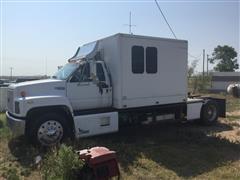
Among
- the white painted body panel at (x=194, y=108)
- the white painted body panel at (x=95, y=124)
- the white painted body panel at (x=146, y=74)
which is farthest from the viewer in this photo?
the white painted body panel at (x=194, y=108)

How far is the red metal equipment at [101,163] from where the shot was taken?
484cm

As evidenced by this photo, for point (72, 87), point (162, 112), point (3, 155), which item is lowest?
point (3, 155)

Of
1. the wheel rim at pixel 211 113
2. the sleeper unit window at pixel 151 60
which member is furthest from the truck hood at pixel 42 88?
the wheel rim at pixel 211 113

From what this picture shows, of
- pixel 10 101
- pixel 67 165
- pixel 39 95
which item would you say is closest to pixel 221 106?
pixel 39 95

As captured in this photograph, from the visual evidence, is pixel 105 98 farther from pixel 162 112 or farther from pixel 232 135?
pixel 232 135

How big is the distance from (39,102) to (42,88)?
52 centimetres

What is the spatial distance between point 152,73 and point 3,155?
195 inches

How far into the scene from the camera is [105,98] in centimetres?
992

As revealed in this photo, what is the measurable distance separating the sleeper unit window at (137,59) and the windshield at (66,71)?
173 cm

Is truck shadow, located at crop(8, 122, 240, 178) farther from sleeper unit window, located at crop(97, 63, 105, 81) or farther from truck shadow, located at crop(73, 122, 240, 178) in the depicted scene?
sleeper unit window, located at crop(97, 63, 105, 81)

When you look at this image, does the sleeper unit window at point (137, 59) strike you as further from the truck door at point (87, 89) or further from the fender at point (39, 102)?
the fender at point (39, 102)

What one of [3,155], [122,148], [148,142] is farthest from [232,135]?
[3,155]

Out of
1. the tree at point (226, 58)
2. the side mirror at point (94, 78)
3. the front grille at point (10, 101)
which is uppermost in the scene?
the tree at point (226, 58)

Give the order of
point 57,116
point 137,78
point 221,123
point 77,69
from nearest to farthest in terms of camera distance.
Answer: point 57,116 < point 77,69 < point 137,78 < point 221,123
